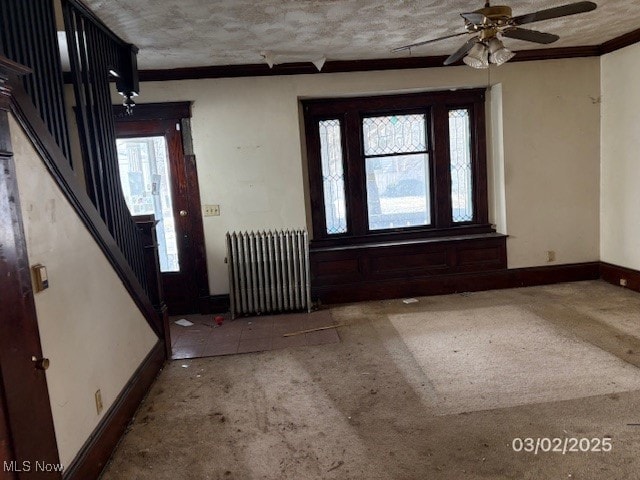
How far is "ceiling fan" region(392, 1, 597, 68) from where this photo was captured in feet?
8.27

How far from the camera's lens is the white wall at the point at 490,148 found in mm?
4723

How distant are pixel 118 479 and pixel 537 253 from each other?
15.3 ft

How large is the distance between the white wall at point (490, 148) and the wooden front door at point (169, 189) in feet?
0.39

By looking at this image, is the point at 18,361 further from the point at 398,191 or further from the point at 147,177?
the point at 398,191

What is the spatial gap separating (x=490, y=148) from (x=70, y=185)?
436 centimetres

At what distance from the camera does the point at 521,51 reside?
483 centimetres

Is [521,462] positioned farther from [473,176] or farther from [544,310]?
[473,176]

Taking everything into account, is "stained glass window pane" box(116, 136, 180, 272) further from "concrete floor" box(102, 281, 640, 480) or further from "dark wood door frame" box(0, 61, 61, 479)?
"dark wood door frame" box(0, 61, 61, 479)

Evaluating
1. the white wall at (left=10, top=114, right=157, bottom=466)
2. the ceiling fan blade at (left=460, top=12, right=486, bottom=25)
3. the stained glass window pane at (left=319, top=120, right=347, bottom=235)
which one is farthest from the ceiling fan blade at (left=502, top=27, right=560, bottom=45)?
the white wall at (left=10, top=114, right=157, bottom=466)

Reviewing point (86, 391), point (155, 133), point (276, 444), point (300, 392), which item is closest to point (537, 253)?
point (300, 392)

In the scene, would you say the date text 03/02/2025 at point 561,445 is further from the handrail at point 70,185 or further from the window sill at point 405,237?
the window sill at point 405,237

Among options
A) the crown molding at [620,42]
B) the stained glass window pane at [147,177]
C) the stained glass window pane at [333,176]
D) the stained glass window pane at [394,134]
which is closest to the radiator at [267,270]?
the stained glass window pane at [333,176]

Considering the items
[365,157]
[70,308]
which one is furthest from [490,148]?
[70,308]

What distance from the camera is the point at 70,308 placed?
2.19 metres
